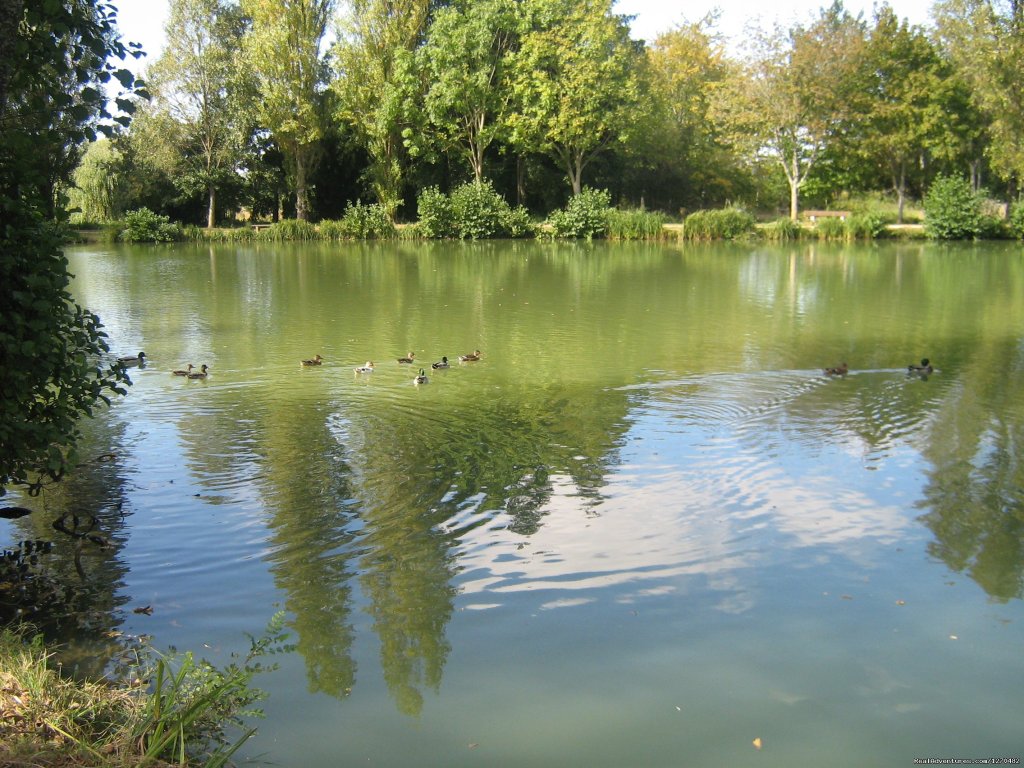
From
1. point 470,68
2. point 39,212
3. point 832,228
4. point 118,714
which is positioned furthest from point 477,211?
point 118,714

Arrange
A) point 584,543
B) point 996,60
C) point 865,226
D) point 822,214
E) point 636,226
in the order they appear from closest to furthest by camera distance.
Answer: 1. point 584,543
2. point 996,60
3. point 865,226
4. point 636,226
5. point 822,214

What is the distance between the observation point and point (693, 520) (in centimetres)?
718

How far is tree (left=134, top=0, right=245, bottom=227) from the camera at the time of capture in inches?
1788

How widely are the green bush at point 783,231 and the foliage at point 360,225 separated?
1892cm

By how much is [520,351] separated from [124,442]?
22.3 ft

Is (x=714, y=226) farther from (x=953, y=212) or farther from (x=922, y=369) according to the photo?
(x=922, y=369)

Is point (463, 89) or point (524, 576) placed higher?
point (463, 89)

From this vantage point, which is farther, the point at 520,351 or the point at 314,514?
the point at 520,351

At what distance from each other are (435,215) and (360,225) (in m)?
4.02

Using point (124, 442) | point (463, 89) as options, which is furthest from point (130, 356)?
point (463, 89)

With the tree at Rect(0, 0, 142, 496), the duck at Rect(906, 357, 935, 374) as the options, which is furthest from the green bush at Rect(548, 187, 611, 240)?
the tree at Rect(0, 0, 142, 496)

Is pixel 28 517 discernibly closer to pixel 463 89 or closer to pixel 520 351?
pixel 520 351

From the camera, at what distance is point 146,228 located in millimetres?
42750

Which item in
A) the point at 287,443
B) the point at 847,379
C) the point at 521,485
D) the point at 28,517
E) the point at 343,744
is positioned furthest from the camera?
the point at 847,379
